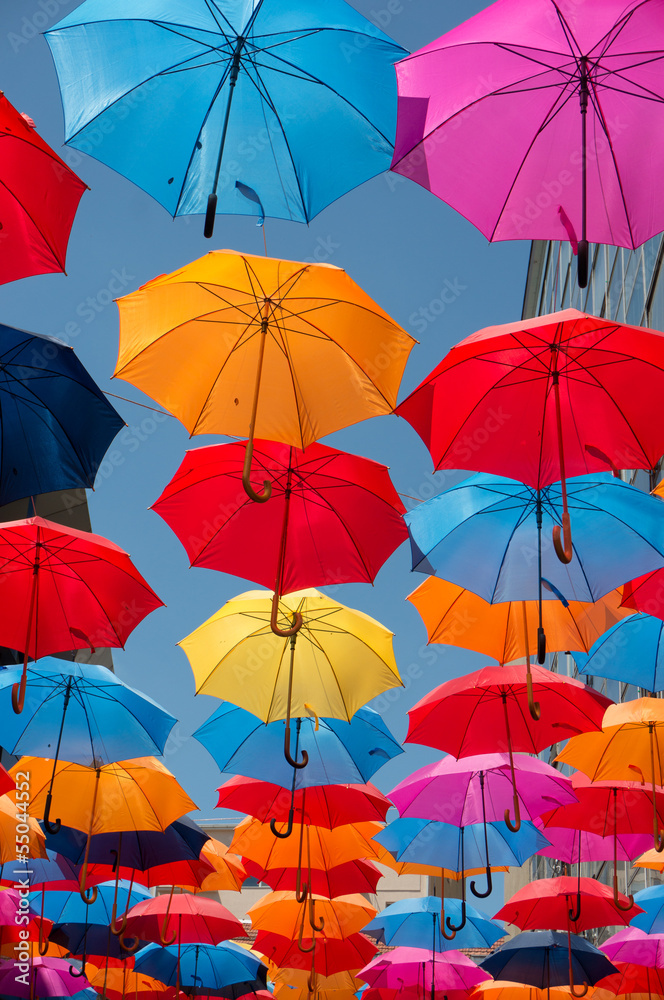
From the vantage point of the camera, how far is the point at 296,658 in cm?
805

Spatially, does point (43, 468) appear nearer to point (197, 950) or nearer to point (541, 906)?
point (541, 906)

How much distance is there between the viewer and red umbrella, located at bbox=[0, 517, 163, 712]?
21.6 feet

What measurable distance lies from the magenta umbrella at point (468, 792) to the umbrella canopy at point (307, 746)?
15.9 inches

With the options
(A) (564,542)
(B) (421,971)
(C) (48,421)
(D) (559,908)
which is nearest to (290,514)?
(C) (48,421)

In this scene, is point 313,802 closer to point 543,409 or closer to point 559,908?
point 559,908

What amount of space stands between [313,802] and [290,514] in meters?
3.65

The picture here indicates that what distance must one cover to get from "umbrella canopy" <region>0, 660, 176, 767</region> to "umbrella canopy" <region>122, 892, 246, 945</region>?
3.11 m

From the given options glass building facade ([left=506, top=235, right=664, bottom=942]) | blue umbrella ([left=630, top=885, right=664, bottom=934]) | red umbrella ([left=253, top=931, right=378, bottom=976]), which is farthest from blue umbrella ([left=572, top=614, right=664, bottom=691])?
red umbrella ([left=253, top=931, right=378, bottom=976])

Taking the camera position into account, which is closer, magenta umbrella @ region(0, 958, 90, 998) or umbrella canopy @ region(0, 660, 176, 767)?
umbrella canopy @ region(0, 660, 176, 767)

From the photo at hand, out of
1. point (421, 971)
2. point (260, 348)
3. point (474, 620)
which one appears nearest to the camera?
point (260, 348)

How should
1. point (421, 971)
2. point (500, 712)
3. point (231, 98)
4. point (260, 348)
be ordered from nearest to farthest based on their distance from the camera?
point (231, 98), point (260, 348), point (500, 712), point (421, 971)

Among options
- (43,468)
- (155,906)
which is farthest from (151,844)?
(43,468)

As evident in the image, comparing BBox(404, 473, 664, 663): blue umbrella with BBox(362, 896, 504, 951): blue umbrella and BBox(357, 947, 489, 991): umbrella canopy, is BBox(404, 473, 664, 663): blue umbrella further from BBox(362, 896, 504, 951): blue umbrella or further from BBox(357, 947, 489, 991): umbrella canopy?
BBox(357, 947, 489, 991): umbrella canopy

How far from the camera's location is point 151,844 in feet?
30.9
